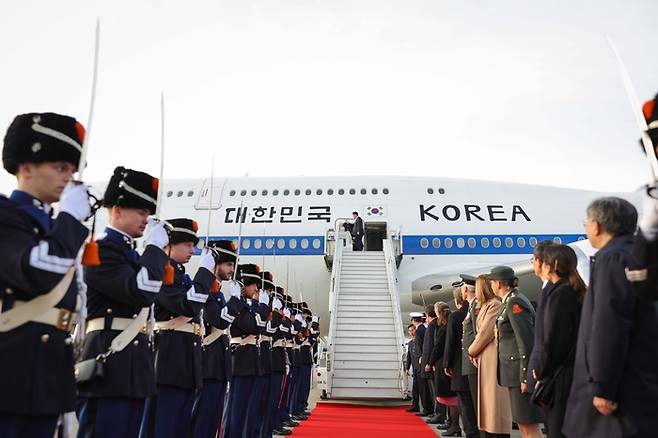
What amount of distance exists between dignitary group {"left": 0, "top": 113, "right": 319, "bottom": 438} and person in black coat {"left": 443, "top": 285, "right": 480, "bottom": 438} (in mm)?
2080

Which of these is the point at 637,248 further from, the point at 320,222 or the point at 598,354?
the point at 320,222

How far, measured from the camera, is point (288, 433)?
6.82 meters

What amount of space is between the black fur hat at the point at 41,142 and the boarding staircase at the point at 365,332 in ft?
27.7

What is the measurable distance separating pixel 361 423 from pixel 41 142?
21.1 feet

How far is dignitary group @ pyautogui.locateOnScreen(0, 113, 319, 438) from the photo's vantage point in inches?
73.6

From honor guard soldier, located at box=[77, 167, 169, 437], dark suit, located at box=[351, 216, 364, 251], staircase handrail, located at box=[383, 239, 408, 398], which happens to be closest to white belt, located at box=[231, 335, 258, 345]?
honor guard soldier, located at box=[77, 167, 169, 437]

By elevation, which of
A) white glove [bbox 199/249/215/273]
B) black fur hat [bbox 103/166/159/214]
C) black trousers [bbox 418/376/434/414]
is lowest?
black trousers [bbox 418/376/434/414]

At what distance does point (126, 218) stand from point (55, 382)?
3.35ft

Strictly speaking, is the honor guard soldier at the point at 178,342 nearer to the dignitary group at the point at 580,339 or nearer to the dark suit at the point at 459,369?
the dignitary group at the point at 580,339

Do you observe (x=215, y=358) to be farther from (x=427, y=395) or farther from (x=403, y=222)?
(x=403, y=222)

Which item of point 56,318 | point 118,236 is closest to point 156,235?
point 118,236

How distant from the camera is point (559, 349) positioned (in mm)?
2949

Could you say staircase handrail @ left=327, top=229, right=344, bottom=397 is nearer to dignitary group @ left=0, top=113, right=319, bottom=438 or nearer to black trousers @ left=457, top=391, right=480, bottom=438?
black trousers @ left=457, top=391, right=480, bottom=438

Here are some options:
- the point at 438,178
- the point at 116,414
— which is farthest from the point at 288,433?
the point at 438,178
